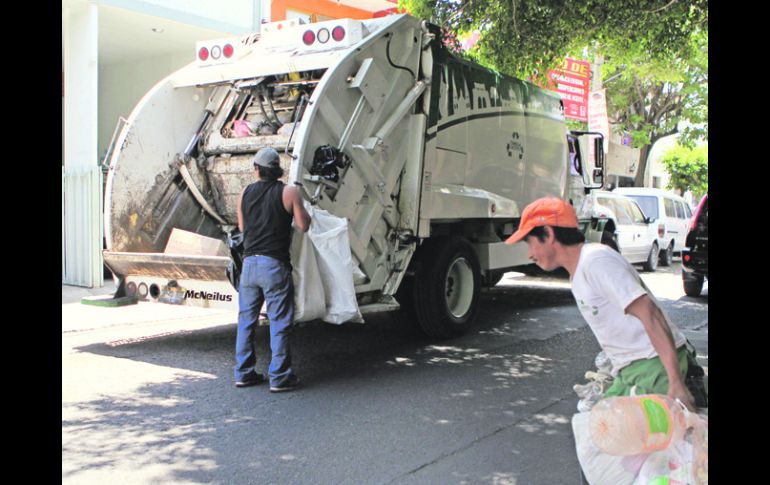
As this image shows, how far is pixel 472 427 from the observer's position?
15.8 ft

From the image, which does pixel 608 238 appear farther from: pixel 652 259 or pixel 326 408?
pixel 326 408

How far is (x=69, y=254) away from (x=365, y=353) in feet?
21.1

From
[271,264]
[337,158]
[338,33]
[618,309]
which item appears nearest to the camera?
[618,309]

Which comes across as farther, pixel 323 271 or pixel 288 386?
pixel 323 271

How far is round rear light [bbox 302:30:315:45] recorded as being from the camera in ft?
21.6

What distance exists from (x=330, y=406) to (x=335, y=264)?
3.65ft

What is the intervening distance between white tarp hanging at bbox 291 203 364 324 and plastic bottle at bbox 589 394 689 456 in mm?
3520

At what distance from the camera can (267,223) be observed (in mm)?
5457

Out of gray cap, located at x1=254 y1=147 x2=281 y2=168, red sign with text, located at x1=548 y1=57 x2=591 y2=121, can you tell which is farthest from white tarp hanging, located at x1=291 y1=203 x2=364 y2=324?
red sign with text, located at x1=548 y1=57 x2=591 y2=121

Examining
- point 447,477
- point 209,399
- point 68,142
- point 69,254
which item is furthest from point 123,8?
point 447,477

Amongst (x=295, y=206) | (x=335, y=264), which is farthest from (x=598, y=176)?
(x=295, y=206)

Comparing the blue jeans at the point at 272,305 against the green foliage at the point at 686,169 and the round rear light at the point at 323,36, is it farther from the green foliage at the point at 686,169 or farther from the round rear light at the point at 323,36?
the green foliage at the point at 686,169
